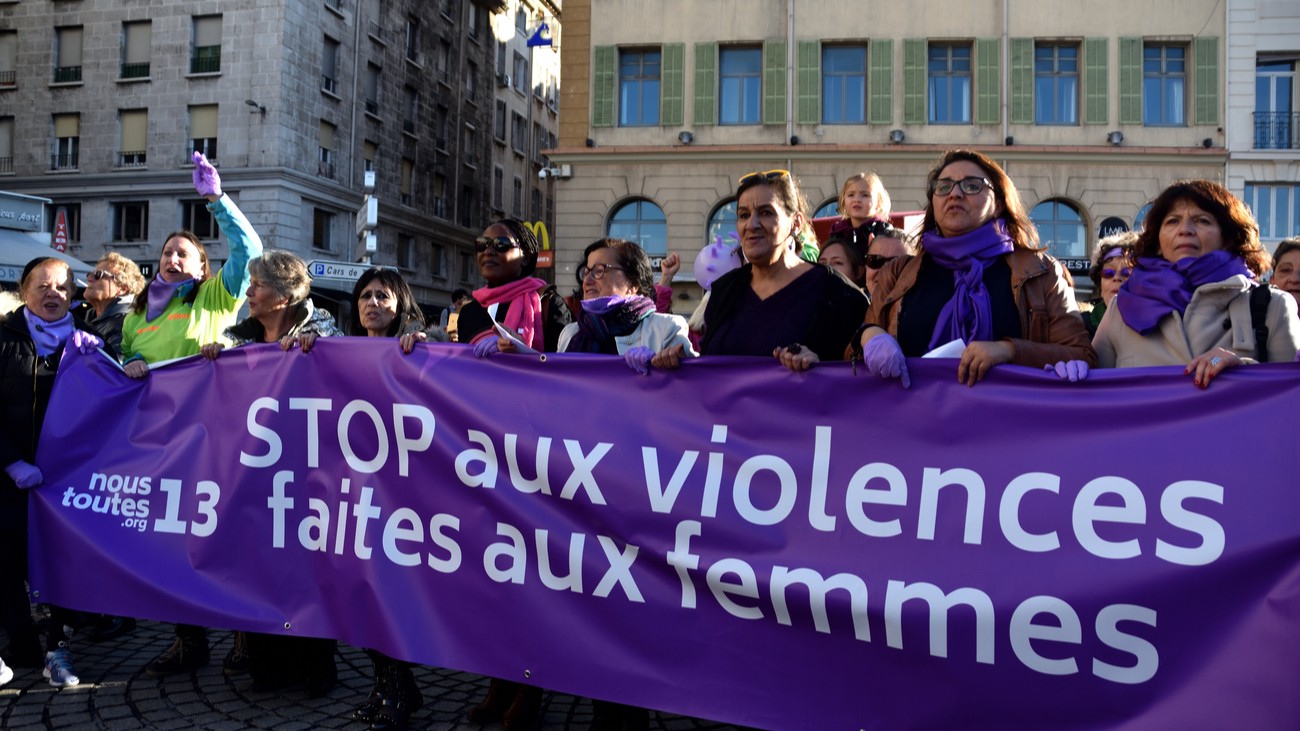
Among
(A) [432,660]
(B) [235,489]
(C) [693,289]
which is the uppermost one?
(C) [693,289]

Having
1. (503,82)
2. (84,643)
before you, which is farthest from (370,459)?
(503,82)

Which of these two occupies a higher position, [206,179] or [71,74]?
[71,74]

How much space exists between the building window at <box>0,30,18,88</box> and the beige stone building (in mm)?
21147

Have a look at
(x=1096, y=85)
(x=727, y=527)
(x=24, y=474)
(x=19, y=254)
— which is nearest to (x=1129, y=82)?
(x=1096, y=85)

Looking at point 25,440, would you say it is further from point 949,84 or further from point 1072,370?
point 949,84

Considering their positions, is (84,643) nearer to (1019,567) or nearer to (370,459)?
(370,459)

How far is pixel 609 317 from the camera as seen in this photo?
429 centimetres

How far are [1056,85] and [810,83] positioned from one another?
5696mm

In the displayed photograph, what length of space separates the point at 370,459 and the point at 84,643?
251cm

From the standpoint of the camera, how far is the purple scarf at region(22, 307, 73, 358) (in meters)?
5.12

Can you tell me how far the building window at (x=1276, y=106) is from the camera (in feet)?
78.9

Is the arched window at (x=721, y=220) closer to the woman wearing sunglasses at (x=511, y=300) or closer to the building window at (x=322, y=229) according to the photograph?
the building window at (x=322, y=229)

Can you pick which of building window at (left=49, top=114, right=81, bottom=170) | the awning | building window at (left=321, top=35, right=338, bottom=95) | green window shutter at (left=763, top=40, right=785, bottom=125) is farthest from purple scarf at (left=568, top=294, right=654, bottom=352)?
building window at (left=49, top=114, right=81, bottom=170)

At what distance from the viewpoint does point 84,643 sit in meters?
5.52
